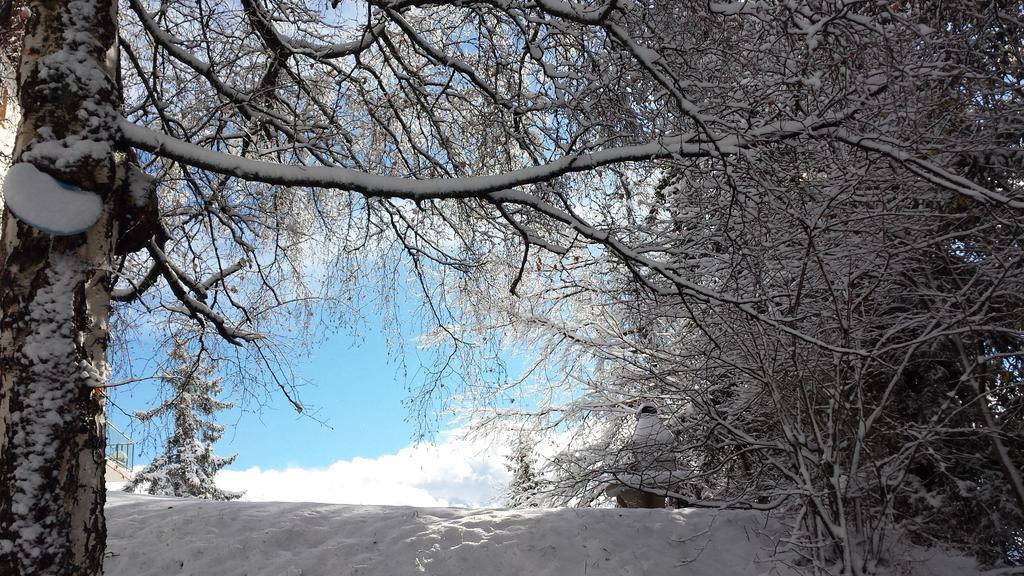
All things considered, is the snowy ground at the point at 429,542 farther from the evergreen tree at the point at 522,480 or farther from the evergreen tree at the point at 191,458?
the evergreen tree at the point at 191,458

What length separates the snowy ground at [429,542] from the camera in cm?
591

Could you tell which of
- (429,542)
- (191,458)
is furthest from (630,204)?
(191,458)

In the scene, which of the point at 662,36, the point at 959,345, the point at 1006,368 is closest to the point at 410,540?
the point at 662,36

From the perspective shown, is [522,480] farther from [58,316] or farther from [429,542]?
[58,316]

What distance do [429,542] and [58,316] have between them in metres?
3.87

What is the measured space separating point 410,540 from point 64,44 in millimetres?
4778

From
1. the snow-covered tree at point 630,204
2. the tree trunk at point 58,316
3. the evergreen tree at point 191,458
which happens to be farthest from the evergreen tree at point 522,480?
the evergreen tree at point 191,458

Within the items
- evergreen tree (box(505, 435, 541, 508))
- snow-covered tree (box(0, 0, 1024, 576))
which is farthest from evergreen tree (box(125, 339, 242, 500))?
snow-covered tree (box(0, 0, 1024, 576))

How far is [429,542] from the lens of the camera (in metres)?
6.23

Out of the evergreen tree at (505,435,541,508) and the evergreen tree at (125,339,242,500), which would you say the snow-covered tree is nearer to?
the evergreen tree at (505,435,541,508)

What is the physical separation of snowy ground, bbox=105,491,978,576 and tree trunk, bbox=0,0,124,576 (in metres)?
2.64

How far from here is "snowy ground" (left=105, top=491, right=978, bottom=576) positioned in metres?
5.91

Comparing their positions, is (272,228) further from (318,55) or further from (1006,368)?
(1006,368)

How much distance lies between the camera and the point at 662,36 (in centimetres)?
459
